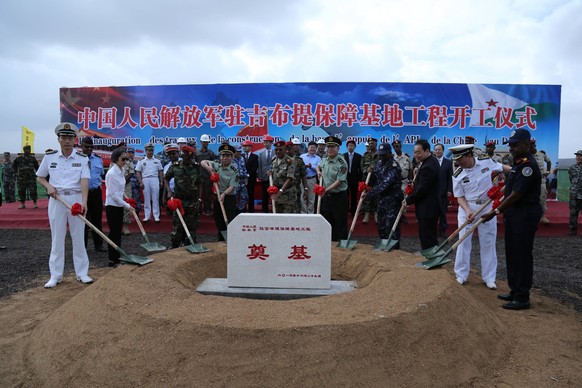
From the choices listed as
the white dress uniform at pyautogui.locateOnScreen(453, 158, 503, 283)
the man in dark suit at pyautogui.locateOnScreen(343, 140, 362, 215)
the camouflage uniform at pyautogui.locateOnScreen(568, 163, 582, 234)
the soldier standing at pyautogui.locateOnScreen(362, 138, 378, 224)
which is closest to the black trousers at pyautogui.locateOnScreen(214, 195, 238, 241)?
the soldier standing at pyautogui.locateOnScreen(362, 138, 378, 224)

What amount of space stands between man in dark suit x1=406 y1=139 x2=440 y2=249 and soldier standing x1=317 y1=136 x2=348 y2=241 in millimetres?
1123

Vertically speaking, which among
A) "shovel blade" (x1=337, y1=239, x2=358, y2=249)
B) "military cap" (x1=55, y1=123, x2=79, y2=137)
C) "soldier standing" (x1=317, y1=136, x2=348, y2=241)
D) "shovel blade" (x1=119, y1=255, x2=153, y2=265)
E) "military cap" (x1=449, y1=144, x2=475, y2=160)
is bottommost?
"shovel blade" (x1=119, y1=255, x2=153, y2=265)

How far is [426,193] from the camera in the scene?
5.30 m

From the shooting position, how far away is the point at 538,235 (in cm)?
907

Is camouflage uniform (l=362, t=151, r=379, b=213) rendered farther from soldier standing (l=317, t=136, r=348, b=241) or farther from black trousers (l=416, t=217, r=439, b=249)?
black trousers (l=416, t=217, r=439, b=249)

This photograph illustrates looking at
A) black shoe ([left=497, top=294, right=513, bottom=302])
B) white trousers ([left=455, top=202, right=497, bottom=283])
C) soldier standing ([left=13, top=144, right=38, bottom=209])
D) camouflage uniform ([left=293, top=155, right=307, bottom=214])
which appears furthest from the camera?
soldier standing ([left=13, top=144, right=38, bottom=209])

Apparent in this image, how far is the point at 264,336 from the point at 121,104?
985cm

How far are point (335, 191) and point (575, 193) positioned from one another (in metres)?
5.70

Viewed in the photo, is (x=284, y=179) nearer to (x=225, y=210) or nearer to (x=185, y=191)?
(x=225, y=210)

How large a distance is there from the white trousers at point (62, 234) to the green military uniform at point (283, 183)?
275 centimetres

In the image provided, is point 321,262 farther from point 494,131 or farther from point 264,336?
point 494,131

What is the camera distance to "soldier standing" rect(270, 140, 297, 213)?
6.49 metres

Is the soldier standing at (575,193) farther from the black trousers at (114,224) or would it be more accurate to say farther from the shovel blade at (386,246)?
the black trousers at (114,224)

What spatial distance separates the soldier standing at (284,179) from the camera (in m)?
→ 6.49
